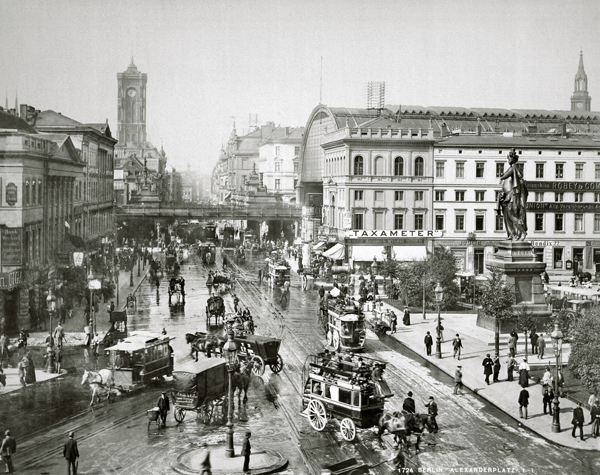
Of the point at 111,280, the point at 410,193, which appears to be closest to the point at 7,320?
the point at 111,280

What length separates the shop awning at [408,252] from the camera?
71.3 metres

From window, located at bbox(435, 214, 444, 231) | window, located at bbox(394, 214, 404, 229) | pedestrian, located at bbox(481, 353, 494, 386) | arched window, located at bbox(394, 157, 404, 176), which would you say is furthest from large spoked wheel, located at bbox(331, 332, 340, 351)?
arched window, located at bbox(394, 157, 404, 176)

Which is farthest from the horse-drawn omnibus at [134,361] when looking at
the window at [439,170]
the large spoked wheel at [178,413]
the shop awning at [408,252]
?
the window at [439,170]

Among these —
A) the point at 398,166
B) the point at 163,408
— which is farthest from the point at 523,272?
the point at 398,166

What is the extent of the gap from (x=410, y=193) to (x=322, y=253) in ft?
32.0

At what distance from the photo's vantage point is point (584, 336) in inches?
1153

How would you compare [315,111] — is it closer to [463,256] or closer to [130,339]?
[463,256]

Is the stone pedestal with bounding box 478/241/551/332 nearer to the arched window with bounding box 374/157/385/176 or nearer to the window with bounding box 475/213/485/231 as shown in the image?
the window with bounding box 475/213/485/231

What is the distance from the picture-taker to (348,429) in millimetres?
23203

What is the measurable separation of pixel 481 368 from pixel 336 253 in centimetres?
3621

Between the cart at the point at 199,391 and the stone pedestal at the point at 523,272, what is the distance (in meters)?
21.0

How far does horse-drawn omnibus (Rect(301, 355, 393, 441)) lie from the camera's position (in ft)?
75.9

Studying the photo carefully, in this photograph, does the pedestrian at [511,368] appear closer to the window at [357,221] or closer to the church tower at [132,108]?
the window at [357,221]

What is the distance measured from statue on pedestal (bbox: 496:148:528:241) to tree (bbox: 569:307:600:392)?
38.2 feet
